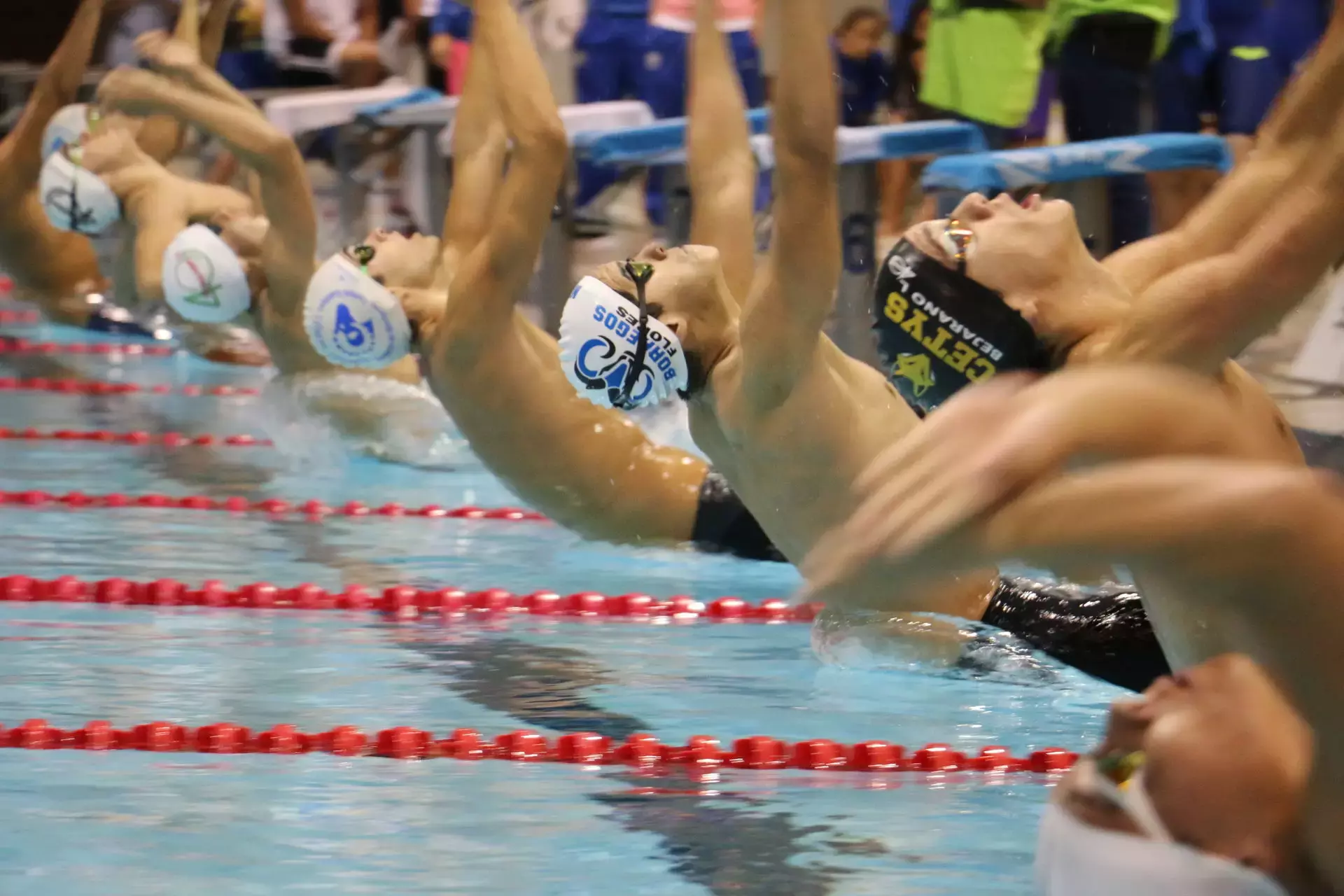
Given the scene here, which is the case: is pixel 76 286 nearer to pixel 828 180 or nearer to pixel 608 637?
pixel 608 637

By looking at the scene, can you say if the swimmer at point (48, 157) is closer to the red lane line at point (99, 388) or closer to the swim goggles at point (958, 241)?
the red lane line at point (99, 388)

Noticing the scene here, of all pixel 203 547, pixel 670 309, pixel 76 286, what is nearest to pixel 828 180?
pixel 670 309

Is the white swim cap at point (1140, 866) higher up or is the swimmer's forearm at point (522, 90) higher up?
the swimmer's forearm at point (522, 90)

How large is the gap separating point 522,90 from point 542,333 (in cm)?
87

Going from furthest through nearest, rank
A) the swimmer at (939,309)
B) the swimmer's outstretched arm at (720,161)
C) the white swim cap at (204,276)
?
the white swim cap at (204,276), the swimmer's outstretched arm at (720,161), the swimmer at (939,309)

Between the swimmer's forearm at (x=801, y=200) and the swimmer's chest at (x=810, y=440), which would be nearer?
the swimmer's forearm at (x=801, y=200)

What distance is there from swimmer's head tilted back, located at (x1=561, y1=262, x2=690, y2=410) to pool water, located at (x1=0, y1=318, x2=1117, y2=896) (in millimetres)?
603

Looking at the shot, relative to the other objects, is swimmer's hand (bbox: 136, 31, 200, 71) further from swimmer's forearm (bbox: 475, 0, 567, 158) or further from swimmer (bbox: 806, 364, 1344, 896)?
swimmer (bbox: 806, 364, 1344, 896)

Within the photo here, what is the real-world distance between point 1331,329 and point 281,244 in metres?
3.49

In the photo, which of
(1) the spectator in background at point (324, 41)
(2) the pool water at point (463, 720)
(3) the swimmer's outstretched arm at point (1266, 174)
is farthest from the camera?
(1) the spectator in background at point (324, 41)

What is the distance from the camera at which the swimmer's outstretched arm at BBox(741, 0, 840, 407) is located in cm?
314

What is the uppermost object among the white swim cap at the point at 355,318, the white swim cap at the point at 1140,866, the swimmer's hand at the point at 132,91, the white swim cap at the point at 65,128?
the swimmer's hand at the point at 132,91

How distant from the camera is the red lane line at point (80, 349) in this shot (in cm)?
965

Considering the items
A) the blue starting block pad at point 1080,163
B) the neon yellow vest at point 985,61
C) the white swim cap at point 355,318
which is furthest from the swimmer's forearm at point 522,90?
the neon yellow vest at point 985,61
